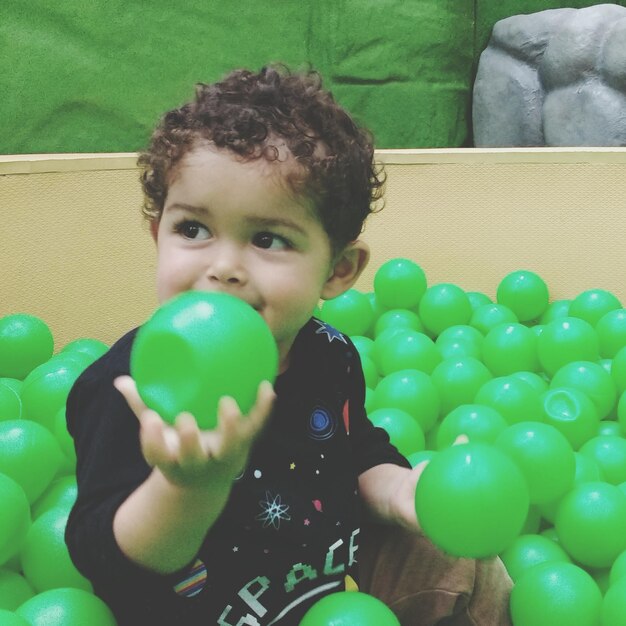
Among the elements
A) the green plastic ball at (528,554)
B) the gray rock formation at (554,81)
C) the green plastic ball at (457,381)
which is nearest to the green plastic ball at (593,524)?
the green plastic ball at (528,554)

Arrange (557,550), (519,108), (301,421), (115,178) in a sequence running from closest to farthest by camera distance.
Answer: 1. (301,421)
2. (557,550)
3. (115,178)
4. (519,108)

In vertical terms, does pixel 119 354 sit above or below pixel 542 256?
above

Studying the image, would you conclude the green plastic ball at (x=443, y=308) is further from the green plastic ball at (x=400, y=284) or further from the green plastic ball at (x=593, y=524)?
the green plastic ball at (x=593, y=524)

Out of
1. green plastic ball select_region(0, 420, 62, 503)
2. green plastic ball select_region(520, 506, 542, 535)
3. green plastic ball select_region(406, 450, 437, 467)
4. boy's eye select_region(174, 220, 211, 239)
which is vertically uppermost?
boy's eye select_region(174, 220, 211, 239)

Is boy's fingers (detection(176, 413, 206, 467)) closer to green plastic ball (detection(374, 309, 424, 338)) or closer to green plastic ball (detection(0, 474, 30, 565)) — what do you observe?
green plastic ball (detection(0, 474, 30, 565))

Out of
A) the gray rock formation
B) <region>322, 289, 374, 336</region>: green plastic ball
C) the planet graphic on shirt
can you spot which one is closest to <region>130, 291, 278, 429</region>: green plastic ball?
the planet graphic on shirt

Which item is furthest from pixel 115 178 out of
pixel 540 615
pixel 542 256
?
pixel 540 615

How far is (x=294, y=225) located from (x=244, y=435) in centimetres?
22

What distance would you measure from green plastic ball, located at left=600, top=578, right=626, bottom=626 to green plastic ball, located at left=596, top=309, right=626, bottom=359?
72 cm

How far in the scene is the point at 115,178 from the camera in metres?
1.53

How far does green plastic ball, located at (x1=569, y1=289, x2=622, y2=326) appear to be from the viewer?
4.92 feet

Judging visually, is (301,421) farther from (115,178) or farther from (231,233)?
(115,178)

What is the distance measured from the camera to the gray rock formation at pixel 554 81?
265 cm

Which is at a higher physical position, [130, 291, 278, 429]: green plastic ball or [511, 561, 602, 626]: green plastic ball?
[130, 291, 278, 429]: green plastic ball
